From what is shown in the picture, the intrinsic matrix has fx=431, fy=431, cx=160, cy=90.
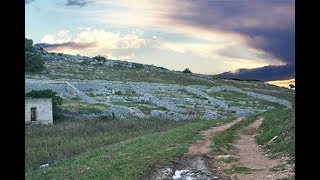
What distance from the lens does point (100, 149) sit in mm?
26984

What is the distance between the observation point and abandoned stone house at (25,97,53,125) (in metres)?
43.0

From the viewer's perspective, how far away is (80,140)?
105 ft

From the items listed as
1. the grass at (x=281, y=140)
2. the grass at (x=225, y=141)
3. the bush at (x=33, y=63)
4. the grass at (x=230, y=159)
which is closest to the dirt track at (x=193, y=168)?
the grass at (x=225, y=141)

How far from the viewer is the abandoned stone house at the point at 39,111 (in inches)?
1692

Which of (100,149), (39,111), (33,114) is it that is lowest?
(100,149)

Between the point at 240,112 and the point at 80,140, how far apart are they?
96.8 ft

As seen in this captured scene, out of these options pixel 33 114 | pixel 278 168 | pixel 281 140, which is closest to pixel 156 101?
pixel 33 114

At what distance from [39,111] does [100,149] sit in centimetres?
1830

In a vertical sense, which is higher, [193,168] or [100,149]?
[193,168]

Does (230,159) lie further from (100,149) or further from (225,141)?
(100,149)

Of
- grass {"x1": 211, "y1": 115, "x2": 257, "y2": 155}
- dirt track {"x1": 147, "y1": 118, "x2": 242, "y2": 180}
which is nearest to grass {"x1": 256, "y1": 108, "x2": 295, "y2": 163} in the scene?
grass {"x1": 211, "y1": 115, "x2": 257, "y2": 155}

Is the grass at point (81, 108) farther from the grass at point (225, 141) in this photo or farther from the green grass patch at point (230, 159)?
the green grass patch at point (230, 159)
